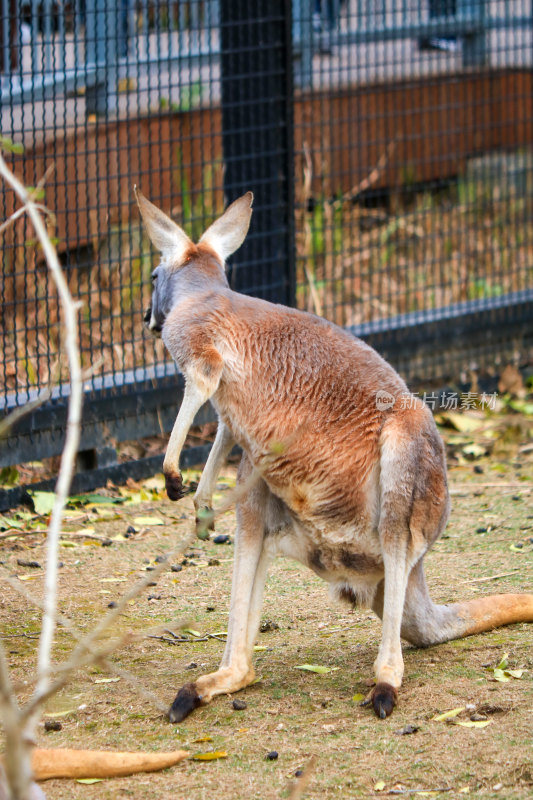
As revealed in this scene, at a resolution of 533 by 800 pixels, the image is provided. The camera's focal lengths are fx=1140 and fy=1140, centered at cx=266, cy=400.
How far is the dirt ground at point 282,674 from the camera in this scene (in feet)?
9.48

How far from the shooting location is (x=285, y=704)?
3.39 meters

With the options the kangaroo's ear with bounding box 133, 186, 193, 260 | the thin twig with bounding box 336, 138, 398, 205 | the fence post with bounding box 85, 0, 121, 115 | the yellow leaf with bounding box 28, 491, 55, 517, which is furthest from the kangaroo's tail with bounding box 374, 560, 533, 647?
the thin twig with bounding box 336, 138, 398, 205

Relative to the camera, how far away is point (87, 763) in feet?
9.52

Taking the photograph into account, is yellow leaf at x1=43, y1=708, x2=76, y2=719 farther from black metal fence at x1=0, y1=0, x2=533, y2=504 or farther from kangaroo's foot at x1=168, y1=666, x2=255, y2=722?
black metal fence at x1=0, y1=0, x2=533, y2=504

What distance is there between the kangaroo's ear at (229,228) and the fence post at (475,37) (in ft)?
12.6

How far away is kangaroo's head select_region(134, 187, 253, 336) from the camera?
12.0 feet

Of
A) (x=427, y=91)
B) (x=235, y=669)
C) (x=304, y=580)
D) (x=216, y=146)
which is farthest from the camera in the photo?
(x=427, y=91)

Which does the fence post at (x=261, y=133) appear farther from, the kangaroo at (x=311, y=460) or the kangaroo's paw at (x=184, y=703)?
the kangaroo's paw at (x=184, y=703)

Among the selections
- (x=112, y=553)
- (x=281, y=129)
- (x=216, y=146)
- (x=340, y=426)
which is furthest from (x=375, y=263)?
(x=340, y=426)

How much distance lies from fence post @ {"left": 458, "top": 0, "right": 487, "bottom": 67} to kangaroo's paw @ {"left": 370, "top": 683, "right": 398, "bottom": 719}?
500 centimetres

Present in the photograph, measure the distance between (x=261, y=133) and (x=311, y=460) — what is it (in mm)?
3143

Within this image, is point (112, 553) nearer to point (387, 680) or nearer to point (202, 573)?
point (202, 573)

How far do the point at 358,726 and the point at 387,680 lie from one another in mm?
159

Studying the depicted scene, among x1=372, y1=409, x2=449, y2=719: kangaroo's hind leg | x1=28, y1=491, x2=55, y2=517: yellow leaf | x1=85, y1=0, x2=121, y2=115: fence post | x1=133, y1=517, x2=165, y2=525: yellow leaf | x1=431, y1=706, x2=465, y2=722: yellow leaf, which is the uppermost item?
x1=85, y1=0, x2=121, y2=115: fence post
